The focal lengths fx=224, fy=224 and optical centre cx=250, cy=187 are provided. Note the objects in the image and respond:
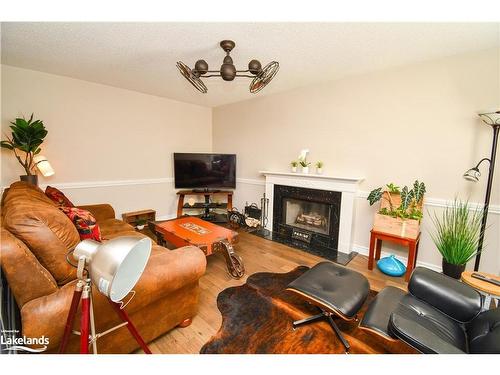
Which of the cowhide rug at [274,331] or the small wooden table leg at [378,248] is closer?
the cowhide rug at [274,331]

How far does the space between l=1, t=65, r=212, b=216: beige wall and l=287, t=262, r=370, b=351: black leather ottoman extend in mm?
3412

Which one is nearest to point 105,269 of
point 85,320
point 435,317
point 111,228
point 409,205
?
point 85,320

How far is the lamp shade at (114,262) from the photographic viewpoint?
0.83 m

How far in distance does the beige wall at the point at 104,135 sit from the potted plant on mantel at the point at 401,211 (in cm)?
364

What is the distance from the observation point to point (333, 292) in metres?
1.63

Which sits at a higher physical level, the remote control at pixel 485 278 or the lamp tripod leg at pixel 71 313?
the lamp tripod leg at pixel 71 313

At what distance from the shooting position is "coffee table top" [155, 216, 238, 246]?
2449mm

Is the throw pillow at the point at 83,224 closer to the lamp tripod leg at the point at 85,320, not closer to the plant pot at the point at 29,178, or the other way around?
the lamp tripod leg at the point at 85,320

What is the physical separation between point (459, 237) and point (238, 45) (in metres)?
2.77

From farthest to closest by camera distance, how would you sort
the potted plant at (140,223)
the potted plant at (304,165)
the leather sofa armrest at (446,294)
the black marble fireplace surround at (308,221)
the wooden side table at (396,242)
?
the potted plant at (140,223), the potted plant at (304,165), the black marble fireplace surround at (308,221), the wooden side table at (396,242), the leather sofa armrest at (446,294)

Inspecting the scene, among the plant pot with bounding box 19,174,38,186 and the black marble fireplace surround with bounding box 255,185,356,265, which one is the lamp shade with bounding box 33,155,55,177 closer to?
the plant pot with bounding box 19,174,38,186

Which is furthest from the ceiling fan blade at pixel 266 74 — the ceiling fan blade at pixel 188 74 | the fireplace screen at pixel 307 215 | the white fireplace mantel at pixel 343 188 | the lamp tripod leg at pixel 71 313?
the fireplace screen at pixel 307 215

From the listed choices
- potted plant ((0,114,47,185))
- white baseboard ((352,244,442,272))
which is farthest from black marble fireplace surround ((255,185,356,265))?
potted plant ((0,114,47,185))
